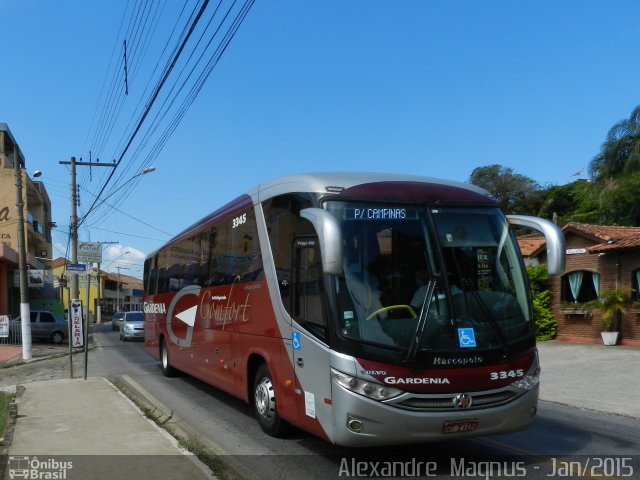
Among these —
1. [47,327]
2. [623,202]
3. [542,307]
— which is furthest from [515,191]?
[47,327]

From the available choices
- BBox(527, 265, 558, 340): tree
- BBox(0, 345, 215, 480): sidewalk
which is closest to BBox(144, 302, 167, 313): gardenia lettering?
BBox(0, 345, 215, 480): sidewalk

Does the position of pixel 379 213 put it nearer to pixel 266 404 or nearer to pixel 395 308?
pixel 395 308

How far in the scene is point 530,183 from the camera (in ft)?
183

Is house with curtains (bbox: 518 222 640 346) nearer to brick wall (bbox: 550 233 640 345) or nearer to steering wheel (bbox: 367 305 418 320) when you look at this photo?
brick wall (bbox: 550 233 640 345)

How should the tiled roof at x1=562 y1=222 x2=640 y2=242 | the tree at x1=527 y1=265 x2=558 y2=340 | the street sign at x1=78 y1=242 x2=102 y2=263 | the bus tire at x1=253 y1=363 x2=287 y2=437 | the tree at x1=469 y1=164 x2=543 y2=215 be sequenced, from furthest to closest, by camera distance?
the tree at x1=469 y1=164 x2=543 y2=215
the tree at x1=527 y1=265 x2=558 y2=340
the tiled roof at x1=562 y1=222 x2=640 y2=242
the street sign at x1=78 y1=242 x2=102 y2=263
the bus tire at x1=253 y1=363 x2=287 y2=437

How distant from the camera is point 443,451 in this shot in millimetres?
6844

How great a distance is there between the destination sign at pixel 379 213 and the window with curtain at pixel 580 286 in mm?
17227

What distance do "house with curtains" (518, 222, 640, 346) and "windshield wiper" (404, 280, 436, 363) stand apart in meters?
15.8

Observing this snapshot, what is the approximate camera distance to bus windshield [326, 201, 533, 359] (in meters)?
5.65

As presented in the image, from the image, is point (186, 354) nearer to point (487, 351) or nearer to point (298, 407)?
point (298, 407)

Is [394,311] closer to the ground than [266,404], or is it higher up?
higher up

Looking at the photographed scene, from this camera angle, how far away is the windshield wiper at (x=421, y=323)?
5.50m

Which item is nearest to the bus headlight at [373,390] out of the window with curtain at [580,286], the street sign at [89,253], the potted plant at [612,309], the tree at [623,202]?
the street sign at [89,253]

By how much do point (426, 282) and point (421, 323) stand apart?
0.43 metres
